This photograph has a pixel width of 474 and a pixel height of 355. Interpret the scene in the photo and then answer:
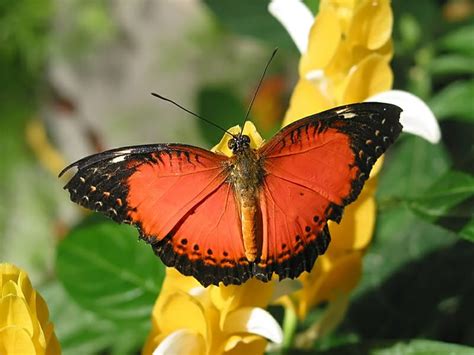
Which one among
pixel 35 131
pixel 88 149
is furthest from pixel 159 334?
pixel 35 131

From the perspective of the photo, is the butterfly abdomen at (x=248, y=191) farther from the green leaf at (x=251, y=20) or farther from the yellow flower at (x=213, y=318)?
the green leaf at (x=251, y=20)

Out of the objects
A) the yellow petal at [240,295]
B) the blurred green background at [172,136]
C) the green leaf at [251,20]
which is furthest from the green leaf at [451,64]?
the yellow petal at [240,295]

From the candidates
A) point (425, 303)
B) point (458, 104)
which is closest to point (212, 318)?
point (425, 303)

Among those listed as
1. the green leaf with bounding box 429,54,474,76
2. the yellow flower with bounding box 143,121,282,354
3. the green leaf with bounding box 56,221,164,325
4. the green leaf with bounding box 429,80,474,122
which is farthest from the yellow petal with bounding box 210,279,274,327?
the green leaf with bounding box 429,54,474,76

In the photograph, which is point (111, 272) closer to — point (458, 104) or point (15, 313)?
point (15, 313)

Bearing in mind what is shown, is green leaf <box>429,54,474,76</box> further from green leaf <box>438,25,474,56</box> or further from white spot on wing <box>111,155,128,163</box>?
white spot on wing <box>111,155,128,163</box>
